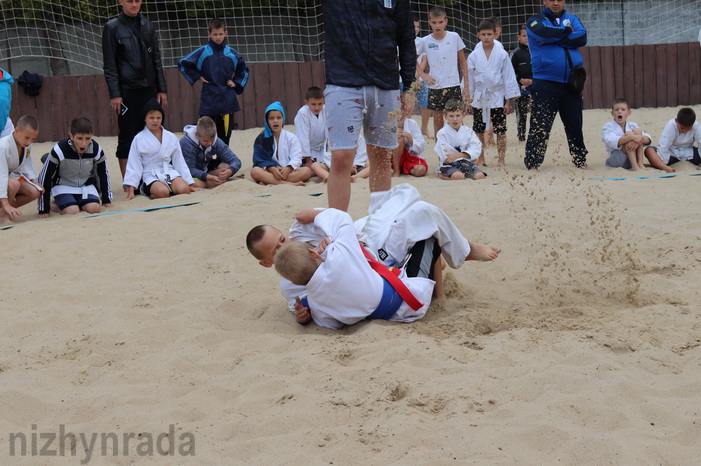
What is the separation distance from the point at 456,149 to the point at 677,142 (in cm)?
213

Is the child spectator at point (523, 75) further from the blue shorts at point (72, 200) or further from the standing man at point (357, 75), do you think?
the blue shorts at point (72, 200)

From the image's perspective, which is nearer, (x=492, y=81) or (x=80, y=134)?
(x=80, y=134)

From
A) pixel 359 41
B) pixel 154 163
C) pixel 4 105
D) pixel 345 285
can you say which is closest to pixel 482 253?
pixel 345 285

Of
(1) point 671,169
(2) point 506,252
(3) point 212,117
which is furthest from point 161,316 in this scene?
(1) point 671,169

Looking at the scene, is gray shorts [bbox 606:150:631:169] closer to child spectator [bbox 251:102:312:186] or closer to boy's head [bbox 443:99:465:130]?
boy's head [bbox 443:99:465:130]

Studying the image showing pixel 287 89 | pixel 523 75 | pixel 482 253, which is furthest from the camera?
pixel 287 89

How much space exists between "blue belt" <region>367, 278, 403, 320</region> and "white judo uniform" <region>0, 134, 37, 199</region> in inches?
149

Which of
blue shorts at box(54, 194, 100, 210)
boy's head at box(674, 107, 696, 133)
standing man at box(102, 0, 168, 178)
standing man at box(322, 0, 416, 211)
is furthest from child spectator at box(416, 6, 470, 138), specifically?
standing man at box(322, 0, 416, 211)

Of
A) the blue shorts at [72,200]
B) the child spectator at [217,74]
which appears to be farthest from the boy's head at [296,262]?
the child spectator at [217,74]

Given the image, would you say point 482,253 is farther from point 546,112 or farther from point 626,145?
point 626,145

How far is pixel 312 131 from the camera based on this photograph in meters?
8.00

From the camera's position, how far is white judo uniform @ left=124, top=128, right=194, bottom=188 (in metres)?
7.07

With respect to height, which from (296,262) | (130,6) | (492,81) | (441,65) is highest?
(130,6)

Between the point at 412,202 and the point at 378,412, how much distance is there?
4.82 ft
